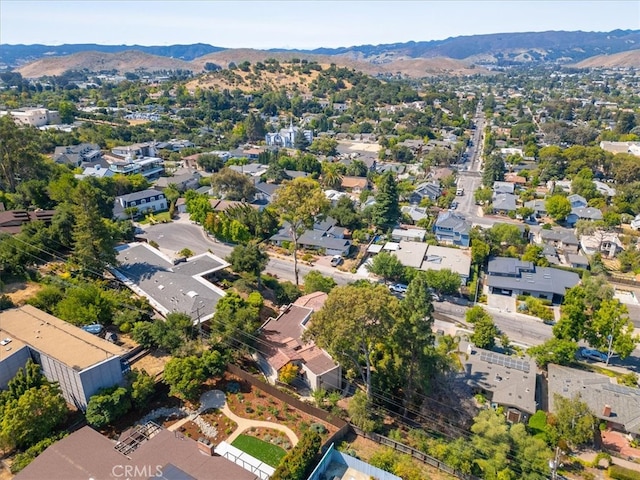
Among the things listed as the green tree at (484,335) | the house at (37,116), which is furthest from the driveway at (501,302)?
the house at (37,116)

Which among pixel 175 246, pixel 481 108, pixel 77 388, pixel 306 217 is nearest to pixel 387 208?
pixel 306 217

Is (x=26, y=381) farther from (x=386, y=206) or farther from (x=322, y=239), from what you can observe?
(x=386, y=206)

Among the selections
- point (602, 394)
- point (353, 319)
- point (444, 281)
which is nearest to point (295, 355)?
point (353, 319)

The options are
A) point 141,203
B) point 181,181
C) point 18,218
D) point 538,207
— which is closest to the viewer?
point 18,218

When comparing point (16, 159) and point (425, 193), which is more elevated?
point (16, 159)

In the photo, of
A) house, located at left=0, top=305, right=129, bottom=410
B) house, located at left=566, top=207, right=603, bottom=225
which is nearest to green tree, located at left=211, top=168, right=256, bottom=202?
house, located at left=0, top=305, right=129, bottom=410

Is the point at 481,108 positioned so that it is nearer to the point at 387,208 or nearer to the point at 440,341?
the point at 387,208
